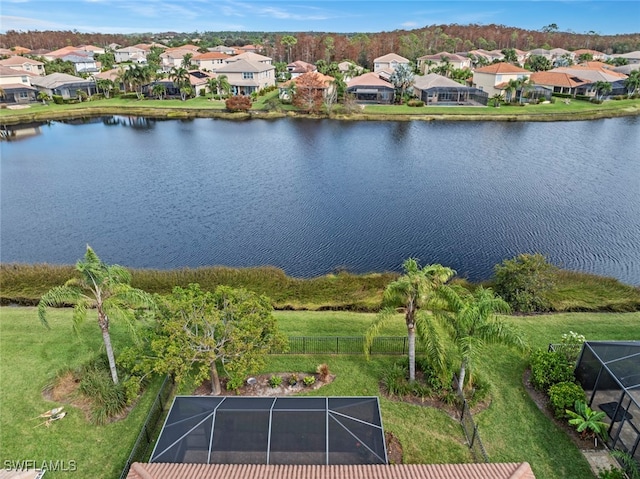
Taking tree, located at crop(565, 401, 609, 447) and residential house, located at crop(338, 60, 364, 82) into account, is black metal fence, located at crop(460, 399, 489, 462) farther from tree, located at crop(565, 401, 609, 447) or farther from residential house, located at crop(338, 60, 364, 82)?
residential house, located at crop(338, 60, 364, 82)

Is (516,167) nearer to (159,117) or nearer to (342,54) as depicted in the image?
(159,117)

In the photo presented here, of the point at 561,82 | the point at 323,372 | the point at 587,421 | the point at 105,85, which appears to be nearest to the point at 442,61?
the point at 561,82

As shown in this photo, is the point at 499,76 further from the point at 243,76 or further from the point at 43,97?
the point at 43,97

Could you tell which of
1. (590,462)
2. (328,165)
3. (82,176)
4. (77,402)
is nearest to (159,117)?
(82,176)

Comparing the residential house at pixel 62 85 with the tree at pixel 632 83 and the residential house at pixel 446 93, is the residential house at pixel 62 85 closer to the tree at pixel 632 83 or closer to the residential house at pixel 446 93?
the residential house at pixel 446 93

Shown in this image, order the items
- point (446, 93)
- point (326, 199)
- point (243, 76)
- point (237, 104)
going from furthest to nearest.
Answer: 1. point (243, 76)
2. point (446, 93)
3. point (237, 104)
4. point (326, 199)
